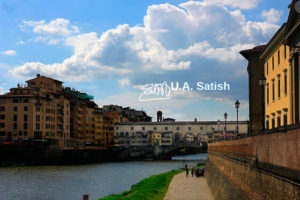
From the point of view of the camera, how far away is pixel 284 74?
36.2m

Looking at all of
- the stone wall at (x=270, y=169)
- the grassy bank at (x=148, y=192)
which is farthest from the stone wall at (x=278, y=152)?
the grassy bank at (x=148, y=192)

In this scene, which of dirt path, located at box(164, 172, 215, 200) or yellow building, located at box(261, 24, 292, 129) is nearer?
yellow building, located at box(261, 24, 292, 129)

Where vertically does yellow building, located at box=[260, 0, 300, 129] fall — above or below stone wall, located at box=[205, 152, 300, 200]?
above

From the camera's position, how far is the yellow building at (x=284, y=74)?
3127 cm

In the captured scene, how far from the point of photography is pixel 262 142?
22766 millimetres

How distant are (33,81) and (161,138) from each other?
177 feet

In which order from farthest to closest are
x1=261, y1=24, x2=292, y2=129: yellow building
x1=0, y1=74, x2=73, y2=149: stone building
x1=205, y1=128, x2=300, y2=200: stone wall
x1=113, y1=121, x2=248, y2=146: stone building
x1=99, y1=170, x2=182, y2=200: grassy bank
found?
1. x1=113, y1=121, x2=248, y2=146: stone building
2. x1=0, y1=74, x2=73, y2=149: stone building
3. x1=99, y1=170, x2=182, y2=200: grassy bank
4. x1=261, y1=24, x2=292, y2=129: yellow building
5. x1=205, y1=128, x2=300, y2=200: stone wall

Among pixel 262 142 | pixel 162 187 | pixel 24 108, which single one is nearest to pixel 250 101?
pixel 162 187

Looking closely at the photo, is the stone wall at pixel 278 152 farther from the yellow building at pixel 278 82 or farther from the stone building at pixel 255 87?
the stone building at pixel 255 87

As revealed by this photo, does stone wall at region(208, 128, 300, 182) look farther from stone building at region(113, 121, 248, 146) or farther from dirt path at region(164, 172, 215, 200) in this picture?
stone building at region(113, 121, 248, 146)

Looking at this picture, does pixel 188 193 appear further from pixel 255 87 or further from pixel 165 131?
pixel 165 131

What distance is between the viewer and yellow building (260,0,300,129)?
103ft

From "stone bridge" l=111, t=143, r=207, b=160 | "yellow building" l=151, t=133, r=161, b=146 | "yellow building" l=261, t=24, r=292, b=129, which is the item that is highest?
"yellow building" l=261, t=24, r=292, b=129

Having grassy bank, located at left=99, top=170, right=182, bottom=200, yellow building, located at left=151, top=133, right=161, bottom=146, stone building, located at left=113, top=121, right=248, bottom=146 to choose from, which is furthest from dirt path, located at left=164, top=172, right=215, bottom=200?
yellow building, located at left=151, top=133, right=161, bottom=146
